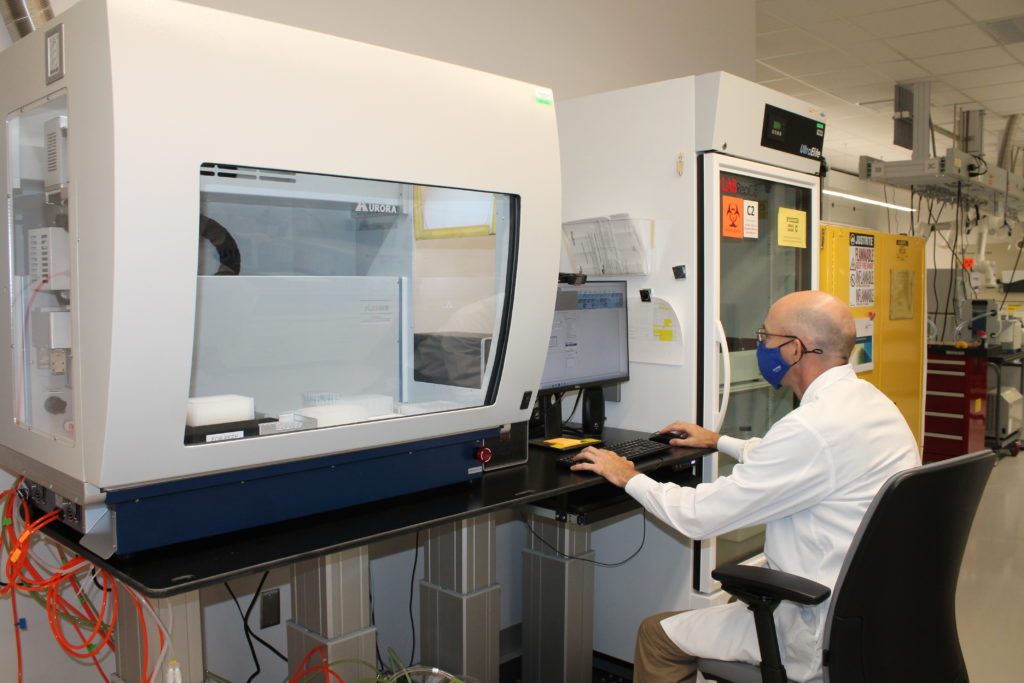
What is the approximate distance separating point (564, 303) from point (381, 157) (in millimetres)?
1031

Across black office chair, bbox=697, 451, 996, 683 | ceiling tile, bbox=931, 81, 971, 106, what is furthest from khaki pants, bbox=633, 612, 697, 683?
ceiling tile, bbox=931, 81, 971, 106

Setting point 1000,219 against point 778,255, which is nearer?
point 778,255

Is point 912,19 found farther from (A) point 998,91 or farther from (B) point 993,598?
(B) point 993,598

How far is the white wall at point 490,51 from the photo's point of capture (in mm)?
2146

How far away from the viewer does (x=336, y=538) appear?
4.66 feet

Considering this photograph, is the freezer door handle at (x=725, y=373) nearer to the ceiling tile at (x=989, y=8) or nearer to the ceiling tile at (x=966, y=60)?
the ceiling tile at (x=989, y=8)

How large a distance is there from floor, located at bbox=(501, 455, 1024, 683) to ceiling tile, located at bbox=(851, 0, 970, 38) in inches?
122

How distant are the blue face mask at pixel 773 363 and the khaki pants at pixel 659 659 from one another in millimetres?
636

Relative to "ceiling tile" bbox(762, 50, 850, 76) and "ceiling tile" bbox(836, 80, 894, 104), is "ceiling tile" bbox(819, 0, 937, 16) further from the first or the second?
"ceiling tile" bbox(836, 80, 894, 104)

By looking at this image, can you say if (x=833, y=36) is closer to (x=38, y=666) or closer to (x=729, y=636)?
(x=729, y=636)

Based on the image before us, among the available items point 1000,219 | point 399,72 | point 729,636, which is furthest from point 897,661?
point 1000,219

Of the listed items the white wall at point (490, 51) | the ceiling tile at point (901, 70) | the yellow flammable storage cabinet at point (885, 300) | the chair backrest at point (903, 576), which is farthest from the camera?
the ceiling tile at point (901, 70)

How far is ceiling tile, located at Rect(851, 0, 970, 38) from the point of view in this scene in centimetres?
465

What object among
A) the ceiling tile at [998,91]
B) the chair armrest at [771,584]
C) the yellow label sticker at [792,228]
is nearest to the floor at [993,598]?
the chair armrest at [771,584]
